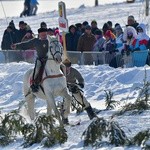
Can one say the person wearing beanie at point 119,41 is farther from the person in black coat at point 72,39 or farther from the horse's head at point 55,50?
the horse's head at point 55,50

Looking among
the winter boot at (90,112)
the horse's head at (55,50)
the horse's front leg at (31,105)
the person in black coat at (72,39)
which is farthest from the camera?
the person in black coat at (72,39)

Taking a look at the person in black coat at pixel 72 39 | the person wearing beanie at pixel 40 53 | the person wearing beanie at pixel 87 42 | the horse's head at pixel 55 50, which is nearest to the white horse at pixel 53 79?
the horse's head at pixel 55 50

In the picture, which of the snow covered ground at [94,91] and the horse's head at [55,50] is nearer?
the snow covered ground at [94,91]

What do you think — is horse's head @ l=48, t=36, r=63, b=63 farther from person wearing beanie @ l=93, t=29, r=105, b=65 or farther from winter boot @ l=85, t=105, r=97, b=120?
person wearing beanie @ l=93, t=29, r=105, b=65

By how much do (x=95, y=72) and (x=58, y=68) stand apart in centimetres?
587

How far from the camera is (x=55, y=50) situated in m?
15.2

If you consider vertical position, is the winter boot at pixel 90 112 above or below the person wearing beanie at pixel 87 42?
below

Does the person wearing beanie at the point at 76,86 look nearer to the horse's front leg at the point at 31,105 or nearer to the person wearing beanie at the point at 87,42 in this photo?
the horse's front leg at the point at 31,105

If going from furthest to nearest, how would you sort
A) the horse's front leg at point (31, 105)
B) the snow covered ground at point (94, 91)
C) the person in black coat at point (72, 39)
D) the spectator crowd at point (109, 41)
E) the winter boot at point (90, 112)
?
the person in black coat at point (72, 39), the spectator crowd at point (109, 41), the horse's front leg at point (31, 105), the winter boot at point (90, 112), the snow covered ground at point (94, 91)

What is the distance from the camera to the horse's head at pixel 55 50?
15.1m

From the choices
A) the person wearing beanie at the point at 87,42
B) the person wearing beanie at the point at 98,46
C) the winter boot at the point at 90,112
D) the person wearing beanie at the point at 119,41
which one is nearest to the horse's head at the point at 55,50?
the winter boot at the point at 90,112

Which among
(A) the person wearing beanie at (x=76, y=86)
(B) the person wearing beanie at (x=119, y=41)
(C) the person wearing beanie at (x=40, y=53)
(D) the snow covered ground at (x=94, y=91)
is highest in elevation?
(C) the person wearing beanie at (x=40, y=53)

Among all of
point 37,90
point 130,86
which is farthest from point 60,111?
point 130,86

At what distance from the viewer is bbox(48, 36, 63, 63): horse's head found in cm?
1509
